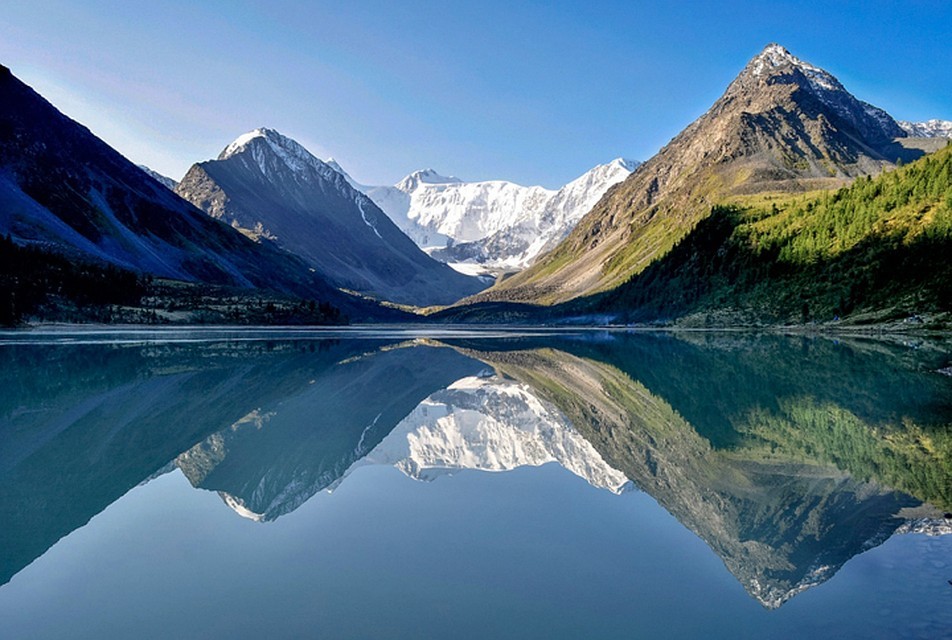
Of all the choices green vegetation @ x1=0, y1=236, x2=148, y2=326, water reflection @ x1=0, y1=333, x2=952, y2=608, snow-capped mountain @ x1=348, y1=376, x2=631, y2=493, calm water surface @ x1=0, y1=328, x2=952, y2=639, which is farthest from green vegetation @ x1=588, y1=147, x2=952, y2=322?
green vegetation @ x1=0, y1=236, x2=148, y2=326

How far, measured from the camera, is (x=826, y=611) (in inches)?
342

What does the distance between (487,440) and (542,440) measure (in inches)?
131

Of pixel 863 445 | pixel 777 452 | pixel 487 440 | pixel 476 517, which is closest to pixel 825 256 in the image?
pixel 863 445

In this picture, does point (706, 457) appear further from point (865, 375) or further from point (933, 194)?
point (933, 194)

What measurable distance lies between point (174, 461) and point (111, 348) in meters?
55.7

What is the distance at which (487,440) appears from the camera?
25.7m

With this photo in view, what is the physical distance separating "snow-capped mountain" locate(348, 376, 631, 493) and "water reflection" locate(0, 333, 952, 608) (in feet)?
0.41

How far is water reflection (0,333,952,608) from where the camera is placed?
12.8 meters

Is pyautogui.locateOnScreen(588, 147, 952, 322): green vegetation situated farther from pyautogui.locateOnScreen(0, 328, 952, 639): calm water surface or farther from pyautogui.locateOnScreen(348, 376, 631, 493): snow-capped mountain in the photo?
pyautogui.locateOnScreen(348, 376, 631, 493): snow-capped mountain

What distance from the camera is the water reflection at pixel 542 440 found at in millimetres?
12836

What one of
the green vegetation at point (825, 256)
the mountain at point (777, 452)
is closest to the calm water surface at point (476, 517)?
the mountain at point (777, 452)

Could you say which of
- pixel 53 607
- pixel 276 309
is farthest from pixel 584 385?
pixel 276 309

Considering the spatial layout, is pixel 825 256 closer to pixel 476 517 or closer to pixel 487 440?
pixel 487 440

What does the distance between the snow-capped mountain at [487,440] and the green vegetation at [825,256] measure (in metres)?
78.8
